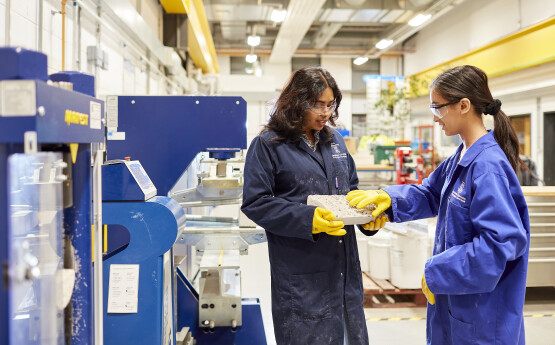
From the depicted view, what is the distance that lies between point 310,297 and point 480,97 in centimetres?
94

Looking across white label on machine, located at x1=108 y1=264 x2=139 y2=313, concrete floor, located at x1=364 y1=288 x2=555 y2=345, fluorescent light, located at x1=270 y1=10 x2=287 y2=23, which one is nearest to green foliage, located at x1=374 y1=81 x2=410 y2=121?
fluorescent light, located at x1=270 y1=10 x2=287 y2=23

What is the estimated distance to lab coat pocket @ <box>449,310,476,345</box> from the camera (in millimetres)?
1416

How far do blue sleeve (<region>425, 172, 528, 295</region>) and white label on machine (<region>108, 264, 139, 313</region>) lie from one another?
109 centimetres

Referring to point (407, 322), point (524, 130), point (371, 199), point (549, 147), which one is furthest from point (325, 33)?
point (371, 199)

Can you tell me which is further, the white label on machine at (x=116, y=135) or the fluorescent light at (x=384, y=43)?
the fluorescent light at (x=384, y=43)

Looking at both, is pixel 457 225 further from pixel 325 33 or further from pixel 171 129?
pixel 325 33

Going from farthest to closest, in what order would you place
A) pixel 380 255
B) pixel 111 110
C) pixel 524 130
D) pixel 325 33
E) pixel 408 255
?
1. pixel 325 33
2. pixel 524 130
3. pixel 380 255
4. pixel 408 255
5. pixel 111 110

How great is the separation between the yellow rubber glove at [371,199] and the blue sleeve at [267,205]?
223 mm

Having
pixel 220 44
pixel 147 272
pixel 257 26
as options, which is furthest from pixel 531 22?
→ pixel 147 272

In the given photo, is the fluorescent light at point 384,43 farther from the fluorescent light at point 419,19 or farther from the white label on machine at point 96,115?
the white label on machine at point 96,115

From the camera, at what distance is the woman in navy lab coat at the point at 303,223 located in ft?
5.30

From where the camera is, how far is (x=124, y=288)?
5.47 ft

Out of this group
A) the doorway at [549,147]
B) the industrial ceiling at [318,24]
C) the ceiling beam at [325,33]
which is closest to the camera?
the doorway at [549,147]

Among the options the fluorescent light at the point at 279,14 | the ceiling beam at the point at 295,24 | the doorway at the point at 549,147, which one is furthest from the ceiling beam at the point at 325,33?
the doorway at the point at 549,147
